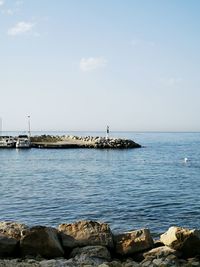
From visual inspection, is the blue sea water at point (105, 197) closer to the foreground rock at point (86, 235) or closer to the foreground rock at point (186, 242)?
the foreground rock at point (86, 235)

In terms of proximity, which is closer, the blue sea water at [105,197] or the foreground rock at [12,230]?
the foreground rock at [12,230]

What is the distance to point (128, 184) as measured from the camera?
38031 millimetres

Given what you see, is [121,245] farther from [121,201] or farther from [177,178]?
[177,178]

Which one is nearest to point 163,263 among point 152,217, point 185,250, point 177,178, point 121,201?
point 185,250

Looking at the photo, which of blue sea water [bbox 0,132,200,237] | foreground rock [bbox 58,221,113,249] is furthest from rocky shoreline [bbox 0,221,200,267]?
blue sea water [bbox 0,132,200,237]

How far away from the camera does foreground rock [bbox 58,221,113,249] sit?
14797 millimetres

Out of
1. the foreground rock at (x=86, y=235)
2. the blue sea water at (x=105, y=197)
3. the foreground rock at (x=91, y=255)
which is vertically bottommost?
the blue sea water at (x=105, y=197)

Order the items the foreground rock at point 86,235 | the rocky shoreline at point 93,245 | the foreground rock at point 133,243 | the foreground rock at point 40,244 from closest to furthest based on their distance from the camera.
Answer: the rocky shoreline at point 93,245 → the foreground rock at point 40,244 → the foreground rock at point 133,243 → the foreground rock at point 86,235

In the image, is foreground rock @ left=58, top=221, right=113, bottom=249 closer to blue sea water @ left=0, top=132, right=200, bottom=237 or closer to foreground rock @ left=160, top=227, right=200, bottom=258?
foreground rock @ left=160, top=227, right=200, bottom=258

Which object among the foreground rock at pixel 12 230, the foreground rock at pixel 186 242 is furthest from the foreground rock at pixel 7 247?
the foreground rock at pixel 186 242

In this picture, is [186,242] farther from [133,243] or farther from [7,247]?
[7,247]

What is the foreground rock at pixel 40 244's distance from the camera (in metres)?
14.2

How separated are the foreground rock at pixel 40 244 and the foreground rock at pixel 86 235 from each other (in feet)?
1.90

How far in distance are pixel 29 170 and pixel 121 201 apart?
86.2 ft
